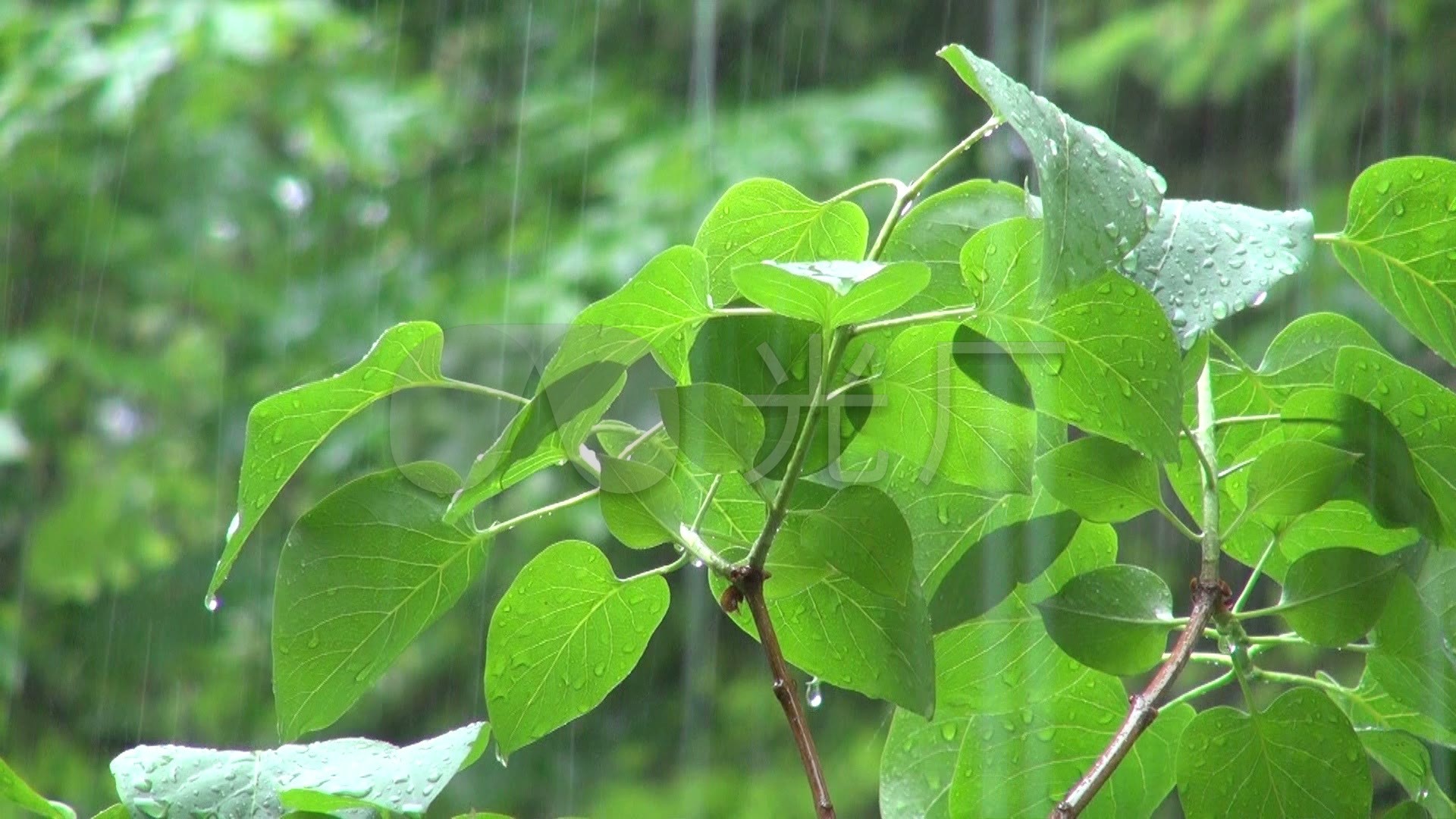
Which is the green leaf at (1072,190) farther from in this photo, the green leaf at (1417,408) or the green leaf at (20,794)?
the green leaf at (20,794)

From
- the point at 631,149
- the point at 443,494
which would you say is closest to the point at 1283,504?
the point at 443,494

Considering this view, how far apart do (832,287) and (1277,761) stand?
0.19m

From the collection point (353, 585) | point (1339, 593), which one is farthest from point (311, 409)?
point (1339, 593)

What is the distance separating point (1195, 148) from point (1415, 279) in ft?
7.92

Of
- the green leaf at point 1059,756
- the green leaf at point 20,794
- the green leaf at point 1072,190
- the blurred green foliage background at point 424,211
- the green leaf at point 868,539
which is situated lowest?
the blurred green foliage background at point 424,211

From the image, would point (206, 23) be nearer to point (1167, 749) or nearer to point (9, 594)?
point (9, 594)

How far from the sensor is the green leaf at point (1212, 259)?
1.02 feet

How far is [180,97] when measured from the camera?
8.05 ft

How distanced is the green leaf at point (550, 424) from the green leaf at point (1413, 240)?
21 centimetres

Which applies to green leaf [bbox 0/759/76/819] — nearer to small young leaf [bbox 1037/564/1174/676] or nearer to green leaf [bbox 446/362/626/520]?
green leaf [bbox 446/362/626/520]

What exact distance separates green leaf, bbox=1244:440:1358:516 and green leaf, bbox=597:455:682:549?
0.15 m

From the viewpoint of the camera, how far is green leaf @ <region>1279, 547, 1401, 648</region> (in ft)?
1.11

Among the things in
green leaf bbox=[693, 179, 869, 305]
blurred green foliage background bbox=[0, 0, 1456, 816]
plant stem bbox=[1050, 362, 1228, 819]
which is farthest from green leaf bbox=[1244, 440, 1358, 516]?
blurred green foliage background bbox=[0, 0, 1456, 816]

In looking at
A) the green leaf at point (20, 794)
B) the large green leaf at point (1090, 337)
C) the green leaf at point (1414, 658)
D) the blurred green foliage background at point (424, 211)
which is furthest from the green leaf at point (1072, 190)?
the blurred green foliage background at point (424, 211)
